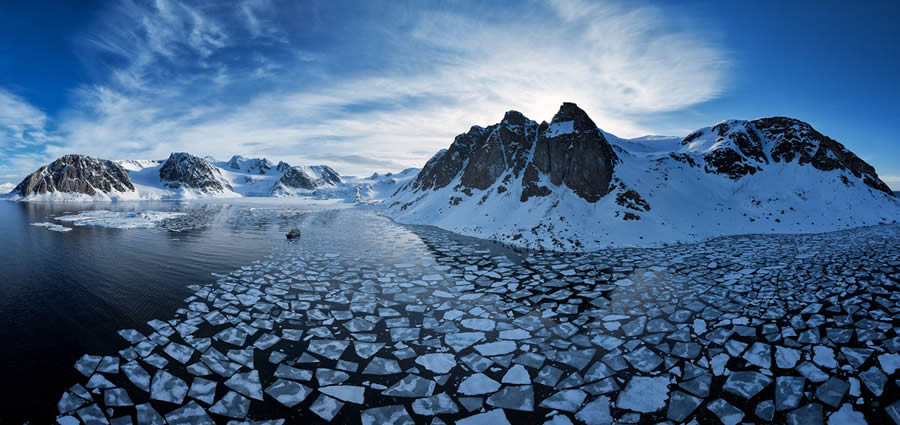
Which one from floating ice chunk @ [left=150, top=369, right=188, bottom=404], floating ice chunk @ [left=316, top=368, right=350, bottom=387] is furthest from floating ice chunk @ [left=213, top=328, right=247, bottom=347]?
floating ice chunk @ [left=316, top=368, right=350, bottom=387]

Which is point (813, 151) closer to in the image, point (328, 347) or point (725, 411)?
point (725, 411)

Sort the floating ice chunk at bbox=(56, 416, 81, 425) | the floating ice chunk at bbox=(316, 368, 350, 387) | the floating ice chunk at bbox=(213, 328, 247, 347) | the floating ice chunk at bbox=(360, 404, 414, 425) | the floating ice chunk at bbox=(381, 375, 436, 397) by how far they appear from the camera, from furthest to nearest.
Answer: the floating ice chunk at bbox=(213, 328, 247, 347), the floating ice chunk at bbox=(316, 368, 350, 387), the floating ice chunk at bbox=(381, 375, 436, 397), the floating ice chunk at bbox=(360, 404, 414, 425), the floating ice chunk at bbox=(56, 416, 81, 425)

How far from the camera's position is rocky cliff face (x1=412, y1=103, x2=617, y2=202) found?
26791mm

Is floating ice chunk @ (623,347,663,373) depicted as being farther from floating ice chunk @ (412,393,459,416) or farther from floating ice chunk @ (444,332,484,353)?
floating ice chunk @ (412,393,459,416)

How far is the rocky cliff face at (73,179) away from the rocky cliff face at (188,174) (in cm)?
3548

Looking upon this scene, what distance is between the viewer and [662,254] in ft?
55.0

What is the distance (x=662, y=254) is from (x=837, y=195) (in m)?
27.8

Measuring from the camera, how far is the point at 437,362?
6.40m

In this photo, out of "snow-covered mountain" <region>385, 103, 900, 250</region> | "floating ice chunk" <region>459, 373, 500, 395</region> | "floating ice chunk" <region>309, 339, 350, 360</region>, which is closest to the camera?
"floating ice chunk" <region>459, 373, 500, 395</region>

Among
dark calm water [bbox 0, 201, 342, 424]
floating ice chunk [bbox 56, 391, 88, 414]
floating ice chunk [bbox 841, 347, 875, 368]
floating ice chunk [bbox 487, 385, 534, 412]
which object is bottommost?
floating ice chunk [bbox 487, 385, 534, 412]

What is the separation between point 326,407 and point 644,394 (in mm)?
5077

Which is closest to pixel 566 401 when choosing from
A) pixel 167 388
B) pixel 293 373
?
pixel 293 373

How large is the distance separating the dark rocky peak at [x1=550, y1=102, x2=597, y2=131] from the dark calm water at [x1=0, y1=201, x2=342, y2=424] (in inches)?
1018

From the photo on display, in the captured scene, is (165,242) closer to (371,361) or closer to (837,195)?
(371,361)
